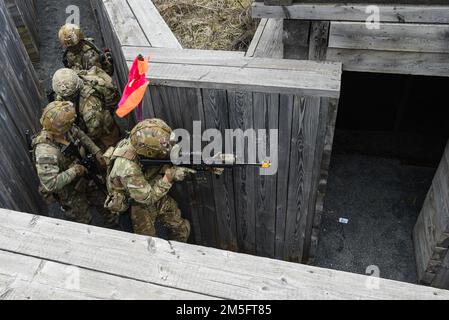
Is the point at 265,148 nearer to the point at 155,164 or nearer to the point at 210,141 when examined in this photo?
the point at 210,141

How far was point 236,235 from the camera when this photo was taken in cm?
405

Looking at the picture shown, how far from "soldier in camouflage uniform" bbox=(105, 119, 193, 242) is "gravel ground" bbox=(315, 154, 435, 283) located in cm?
190

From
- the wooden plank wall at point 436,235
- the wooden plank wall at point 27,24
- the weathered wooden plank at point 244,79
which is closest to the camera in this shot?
the weathered wooden plank at point 244,79

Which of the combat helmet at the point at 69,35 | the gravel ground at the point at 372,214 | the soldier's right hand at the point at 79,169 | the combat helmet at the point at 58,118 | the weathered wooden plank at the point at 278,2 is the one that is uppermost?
the weathered wooden plank at the point at 278,2

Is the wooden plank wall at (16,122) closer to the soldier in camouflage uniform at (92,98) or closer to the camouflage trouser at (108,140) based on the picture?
Result: the soldier in camouflage uniform at (92,98)

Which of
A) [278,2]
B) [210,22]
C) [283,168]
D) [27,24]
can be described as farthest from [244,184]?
[27,24]

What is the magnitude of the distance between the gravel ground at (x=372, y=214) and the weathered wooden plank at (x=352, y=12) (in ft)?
7.90

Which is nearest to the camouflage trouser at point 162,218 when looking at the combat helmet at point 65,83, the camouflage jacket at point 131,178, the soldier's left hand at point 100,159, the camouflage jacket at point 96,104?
the camouflage jacket at point 131,178

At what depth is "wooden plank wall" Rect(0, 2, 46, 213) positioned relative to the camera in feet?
12.0

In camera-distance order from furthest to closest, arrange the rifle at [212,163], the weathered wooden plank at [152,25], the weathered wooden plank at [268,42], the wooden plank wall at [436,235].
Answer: the wooden plank wall at [436,235]
the weathered wooden plank at [152,25]
the weathered wooden plank at [268,42]
the rifle at [212,163]

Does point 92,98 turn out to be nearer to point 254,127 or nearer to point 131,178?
point 131,178

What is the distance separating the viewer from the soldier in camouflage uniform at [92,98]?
3895mm

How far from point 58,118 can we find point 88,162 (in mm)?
596
